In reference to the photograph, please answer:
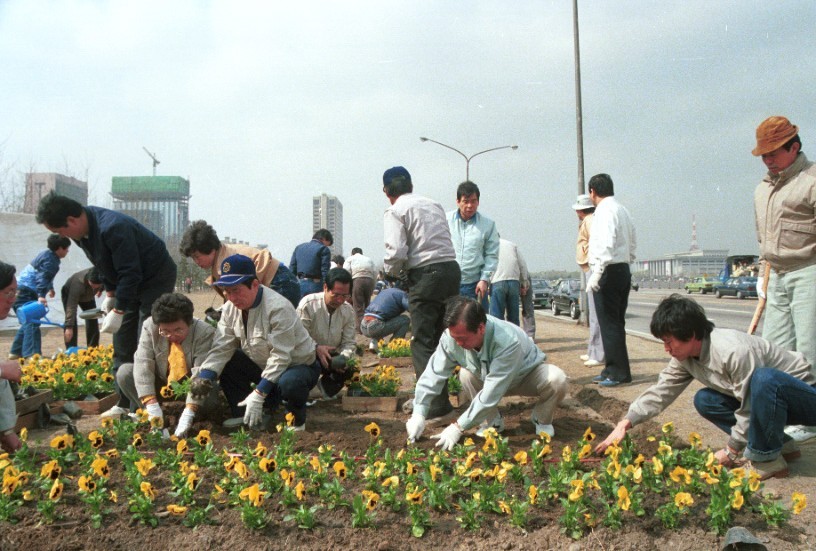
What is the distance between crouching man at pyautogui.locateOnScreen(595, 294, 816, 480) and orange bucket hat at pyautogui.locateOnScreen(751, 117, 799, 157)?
1.31 meters

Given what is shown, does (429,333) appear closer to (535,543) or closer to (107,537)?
(535,543)

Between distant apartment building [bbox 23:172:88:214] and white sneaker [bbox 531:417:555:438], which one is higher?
distant apartment building [bbox 23:172:88:214]

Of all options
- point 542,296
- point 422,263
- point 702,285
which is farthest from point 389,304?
point 702,285

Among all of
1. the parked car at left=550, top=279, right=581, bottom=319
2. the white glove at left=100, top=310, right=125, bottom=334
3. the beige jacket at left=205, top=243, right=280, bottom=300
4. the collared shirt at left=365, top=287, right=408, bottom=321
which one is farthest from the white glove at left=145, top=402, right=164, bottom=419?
the parked car at left=550, top=279, right=581, bottom=319

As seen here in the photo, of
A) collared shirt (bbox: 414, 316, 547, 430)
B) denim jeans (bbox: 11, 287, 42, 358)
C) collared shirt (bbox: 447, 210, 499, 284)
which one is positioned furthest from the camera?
denim jeans (bbox: 11, 287, 42, 358)

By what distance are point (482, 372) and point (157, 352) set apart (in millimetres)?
2431

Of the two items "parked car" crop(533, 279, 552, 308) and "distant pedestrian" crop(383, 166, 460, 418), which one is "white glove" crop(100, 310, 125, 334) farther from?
"parked car" crop(533, 279, 552, 308)

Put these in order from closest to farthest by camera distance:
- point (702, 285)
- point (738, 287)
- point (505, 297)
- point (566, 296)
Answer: point (505, 297), point (566, 296), point (738, 287), point (702, 285)

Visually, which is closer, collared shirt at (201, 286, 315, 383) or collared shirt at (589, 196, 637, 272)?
collared shirt at (201, 286, 315, 383)

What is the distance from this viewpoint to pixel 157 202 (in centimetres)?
4278

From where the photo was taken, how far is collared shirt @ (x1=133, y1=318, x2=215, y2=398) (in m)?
4.43

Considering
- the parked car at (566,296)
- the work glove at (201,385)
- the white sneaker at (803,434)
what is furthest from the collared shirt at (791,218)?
the parked car at (566,296)

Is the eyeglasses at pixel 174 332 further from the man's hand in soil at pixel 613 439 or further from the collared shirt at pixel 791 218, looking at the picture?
the collared shirt at pixel 791 218

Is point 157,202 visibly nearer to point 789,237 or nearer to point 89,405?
point 89,405
